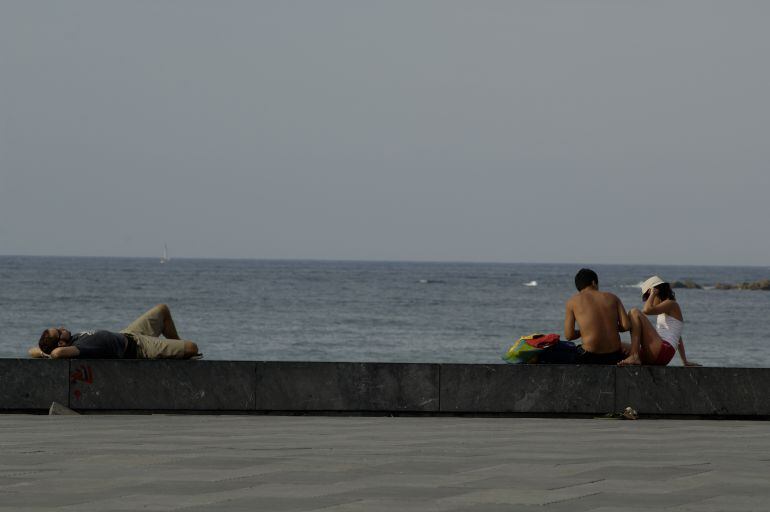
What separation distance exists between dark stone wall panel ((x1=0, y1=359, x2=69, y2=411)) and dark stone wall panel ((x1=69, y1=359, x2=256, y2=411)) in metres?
0.13

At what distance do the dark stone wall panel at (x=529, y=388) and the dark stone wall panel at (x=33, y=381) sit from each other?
339cm

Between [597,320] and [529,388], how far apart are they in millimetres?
861

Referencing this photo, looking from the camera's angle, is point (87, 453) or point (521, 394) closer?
point (87, 453)

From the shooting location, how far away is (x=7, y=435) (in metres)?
9.60

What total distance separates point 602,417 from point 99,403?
445cm

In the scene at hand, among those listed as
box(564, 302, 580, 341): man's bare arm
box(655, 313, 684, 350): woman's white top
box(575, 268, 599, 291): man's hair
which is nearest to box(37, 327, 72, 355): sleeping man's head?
box(564, 302, 580, 341): man's bare arm

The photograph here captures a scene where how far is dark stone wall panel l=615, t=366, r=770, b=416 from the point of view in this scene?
472 inches

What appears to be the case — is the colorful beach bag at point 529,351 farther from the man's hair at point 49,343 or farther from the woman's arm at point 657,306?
the man's hair at point 49,343

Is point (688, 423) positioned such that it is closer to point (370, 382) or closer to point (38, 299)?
point (370, 382)

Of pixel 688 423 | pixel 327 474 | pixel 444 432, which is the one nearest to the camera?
pixel 327 474

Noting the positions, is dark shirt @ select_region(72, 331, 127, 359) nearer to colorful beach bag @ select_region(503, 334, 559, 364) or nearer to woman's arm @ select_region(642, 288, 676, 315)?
colorful beach bag @ select_region(503, 334, 559, 364)

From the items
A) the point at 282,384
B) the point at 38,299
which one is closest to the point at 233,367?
the point at 282,384

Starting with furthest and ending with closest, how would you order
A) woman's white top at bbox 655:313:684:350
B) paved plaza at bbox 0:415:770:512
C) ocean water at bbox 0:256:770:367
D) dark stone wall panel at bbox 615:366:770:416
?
ocean water at bbox 0:256:770:367 < woman's white top at bbox 655:313:684:350 < dark stone wall panel at bbox 615:366:770:416 < paved plaza at bbox 0:415:770:512

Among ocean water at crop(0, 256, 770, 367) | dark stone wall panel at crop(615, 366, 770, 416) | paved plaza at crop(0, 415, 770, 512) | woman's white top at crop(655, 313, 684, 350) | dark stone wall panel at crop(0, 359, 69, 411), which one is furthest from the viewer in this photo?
ocean water at crop(0, 256, 770, 367)
